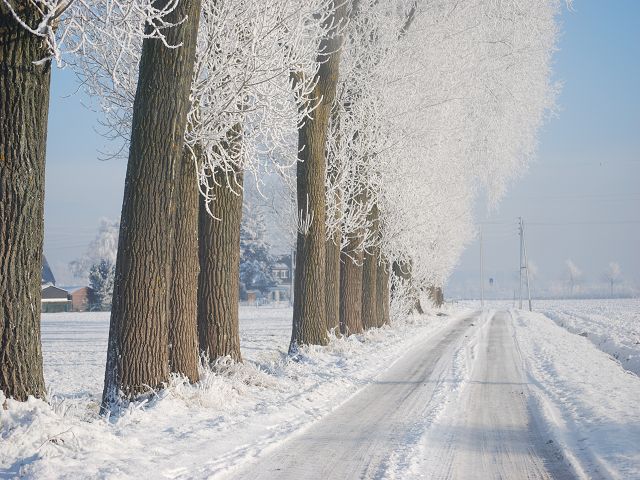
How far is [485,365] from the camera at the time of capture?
1545cm

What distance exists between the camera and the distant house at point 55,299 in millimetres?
78500

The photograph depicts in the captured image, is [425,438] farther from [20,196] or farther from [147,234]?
[20,196]

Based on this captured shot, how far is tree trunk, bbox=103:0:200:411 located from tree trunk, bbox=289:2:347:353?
24.1 ft

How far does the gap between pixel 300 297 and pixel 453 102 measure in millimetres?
10999

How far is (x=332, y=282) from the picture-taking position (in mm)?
18422

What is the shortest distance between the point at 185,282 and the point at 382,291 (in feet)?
60.9

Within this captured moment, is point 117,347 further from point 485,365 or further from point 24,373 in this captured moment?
point 485,365

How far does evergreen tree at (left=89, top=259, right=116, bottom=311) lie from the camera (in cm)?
6750

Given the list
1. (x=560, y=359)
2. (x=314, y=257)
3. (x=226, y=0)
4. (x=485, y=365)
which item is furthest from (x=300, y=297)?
(x=226, y=0)

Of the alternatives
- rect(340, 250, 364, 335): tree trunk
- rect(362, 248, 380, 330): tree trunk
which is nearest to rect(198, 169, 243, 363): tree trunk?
rect(340, 250, 364, 335): tree trunk

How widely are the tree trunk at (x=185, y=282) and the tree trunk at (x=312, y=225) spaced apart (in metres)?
5.96

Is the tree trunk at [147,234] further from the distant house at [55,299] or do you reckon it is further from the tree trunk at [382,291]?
the distant house at [55,299]

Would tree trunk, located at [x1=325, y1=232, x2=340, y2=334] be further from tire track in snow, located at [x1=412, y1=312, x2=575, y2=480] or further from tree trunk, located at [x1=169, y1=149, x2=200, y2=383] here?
tree trunk, located at [x1=169, y1=149, x2=200, y2=383]

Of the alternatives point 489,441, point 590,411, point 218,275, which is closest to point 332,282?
point 218,275
